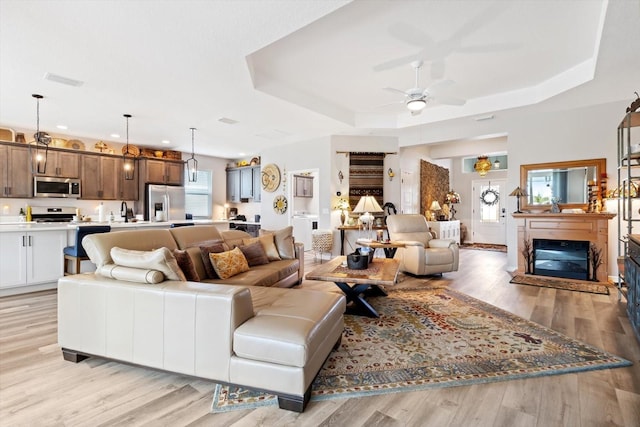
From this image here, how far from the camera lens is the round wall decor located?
7.78 m

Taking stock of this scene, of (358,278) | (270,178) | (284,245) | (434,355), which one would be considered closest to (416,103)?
(358,278)

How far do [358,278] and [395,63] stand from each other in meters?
2.61

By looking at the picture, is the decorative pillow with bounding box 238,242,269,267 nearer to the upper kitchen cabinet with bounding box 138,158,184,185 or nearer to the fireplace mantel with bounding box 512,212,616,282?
the fireplace mantel with bounding box 512,212,616,282

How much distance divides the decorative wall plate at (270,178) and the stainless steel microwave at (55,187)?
3.92 meters

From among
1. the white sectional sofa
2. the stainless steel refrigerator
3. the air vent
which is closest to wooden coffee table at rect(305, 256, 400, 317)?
the white sectional sofa

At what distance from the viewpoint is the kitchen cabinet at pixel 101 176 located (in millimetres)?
6840

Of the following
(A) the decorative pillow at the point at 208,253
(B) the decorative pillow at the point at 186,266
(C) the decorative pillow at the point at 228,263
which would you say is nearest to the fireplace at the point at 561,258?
(C) the decorative pillow at the point at 228,263

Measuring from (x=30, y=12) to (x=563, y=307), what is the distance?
5816mm

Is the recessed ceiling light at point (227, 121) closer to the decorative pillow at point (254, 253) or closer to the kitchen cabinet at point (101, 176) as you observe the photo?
the decorative pillow at point (254, 253)

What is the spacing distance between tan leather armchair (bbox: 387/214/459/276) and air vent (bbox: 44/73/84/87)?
4837 millimetres

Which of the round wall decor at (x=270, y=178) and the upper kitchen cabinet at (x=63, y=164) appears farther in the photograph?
the round wall decor at (x=270, y=178)

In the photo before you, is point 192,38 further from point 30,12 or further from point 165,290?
point 165,290

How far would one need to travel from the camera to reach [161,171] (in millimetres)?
7777

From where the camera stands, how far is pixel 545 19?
3.03 m
